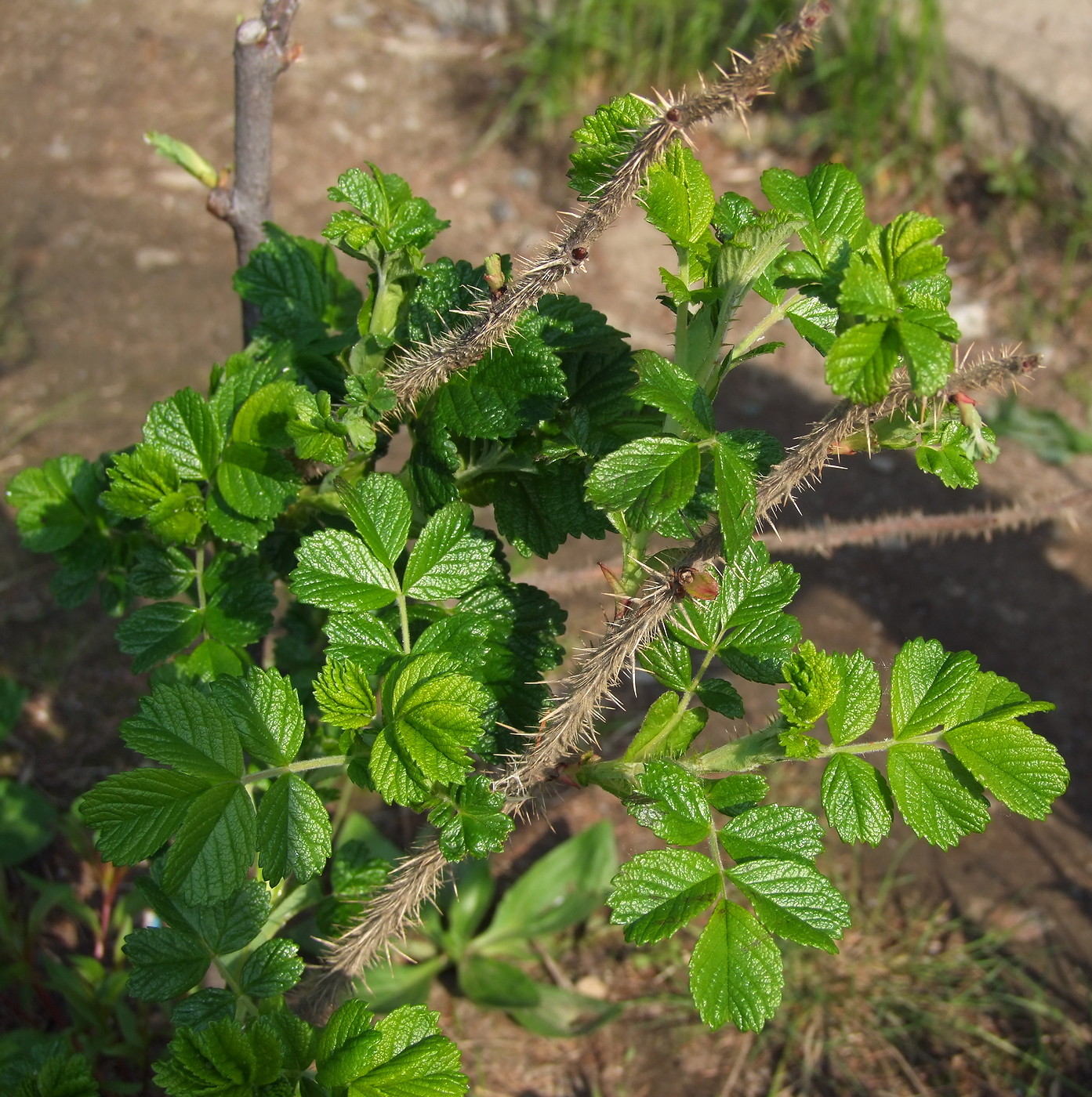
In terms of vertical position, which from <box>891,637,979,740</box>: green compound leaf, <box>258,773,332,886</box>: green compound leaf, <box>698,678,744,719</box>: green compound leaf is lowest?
<box>258,773,332,886</box>: green compound leaf

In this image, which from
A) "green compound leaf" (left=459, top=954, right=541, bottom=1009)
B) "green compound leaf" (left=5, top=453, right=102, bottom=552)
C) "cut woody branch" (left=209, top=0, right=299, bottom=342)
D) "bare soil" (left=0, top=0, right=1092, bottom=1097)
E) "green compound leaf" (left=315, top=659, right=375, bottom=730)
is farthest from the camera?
"bare soil" (left=0, top=0, right=1092, bottom=1097)

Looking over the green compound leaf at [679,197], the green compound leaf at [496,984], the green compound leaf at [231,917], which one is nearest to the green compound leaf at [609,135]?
the green compound leaf at [679,197]

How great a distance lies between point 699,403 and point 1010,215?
4191 millimetres

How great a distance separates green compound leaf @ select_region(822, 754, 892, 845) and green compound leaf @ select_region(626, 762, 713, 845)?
4.6 inches

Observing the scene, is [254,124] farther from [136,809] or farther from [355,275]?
[355,275]

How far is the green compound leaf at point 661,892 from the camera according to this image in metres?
0.97

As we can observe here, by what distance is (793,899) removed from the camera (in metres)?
0.98

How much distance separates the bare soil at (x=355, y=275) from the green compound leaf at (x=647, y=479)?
145 centimetres

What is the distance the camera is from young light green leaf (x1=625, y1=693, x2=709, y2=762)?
1097 millimetres

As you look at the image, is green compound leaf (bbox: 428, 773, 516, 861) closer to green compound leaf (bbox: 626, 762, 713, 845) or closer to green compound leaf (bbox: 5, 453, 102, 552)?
green compound leaf (bbox: 626, 762, 713, 845)

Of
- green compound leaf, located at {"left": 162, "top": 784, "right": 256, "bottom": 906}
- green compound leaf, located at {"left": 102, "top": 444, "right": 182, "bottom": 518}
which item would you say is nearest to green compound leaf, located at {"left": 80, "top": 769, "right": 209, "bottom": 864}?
green compound leaf, located at {"left": 162, "top": 784, "right": 256, "bottom": 906}

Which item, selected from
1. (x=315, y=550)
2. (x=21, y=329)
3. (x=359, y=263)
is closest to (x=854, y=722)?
(x=315, y=550)

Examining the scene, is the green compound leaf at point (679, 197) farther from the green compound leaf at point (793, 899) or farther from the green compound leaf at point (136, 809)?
the green compound leaf at point (136, 809)

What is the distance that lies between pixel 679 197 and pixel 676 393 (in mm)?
192
